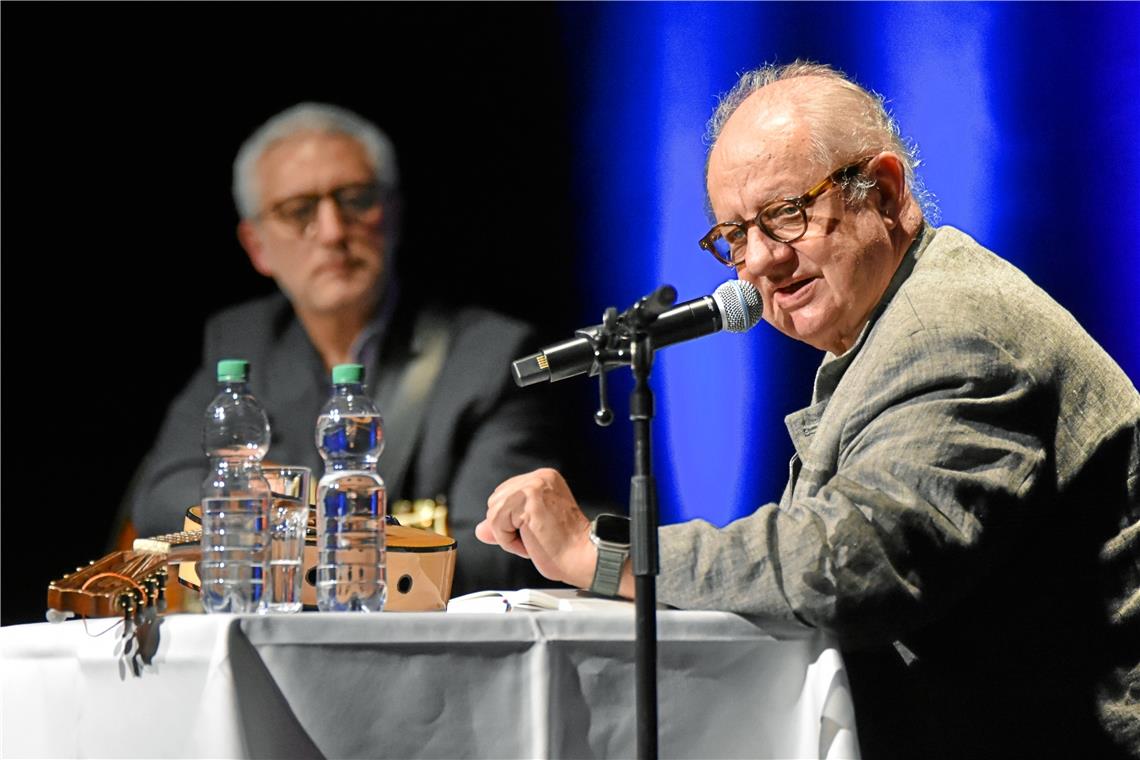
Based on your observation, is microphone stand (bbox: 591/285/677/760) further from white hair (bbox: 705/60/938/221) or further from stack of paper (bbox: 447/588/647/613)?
white hair (bbox: 705/60/938/221)

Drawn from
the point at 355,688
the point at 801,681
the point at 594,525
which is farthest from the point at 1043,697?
the point at 355,688

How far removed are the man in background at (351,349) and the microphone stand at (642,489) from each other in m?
2.30

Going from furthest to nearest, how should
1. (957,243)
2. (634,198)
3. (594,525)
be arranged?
(634,198), (957,243), (594,525)

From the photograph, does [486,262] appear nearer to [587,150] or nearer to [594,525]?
[587,150]

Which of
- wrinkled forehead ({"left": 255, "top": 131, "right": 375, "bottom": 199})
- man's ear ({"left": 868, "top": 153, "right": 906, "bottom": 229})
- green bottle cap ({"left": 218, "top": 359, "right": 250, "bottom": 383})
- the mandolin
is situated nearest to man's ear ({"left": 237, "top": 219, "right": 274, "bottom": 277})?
wrinkled forehead ({"left": 255, "top": 131, "right": 375, "bottom": 199})

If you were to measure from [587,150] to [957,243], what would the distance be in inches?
84.6

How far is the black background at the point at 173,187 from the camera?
3.83 m

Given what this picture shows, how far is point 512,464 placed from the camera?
12.7 ft

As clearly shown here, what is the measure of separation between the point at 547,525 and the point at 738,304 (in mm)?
400

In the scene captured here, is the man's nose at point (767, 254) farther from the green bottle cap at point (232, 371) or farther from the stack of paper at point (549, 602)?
the green bottle cap at point (232, 371)

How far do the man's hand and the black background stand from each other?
219 cm

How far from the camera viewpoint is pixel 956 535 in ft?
5.13

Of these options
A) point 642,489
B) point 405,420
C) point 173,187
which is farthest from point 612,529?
point 173,187

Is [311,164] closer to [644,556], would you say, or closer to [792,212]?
[792,212]
